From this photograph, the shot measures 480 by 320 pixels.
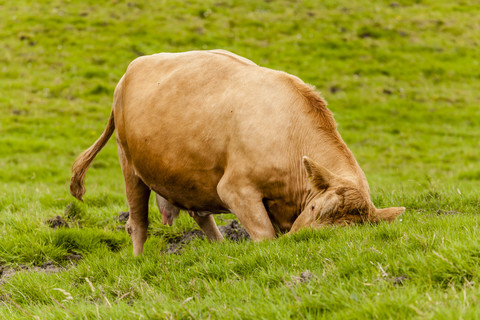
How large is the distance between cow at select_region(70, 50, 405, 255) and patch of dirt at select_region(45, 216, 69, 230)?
1205mm

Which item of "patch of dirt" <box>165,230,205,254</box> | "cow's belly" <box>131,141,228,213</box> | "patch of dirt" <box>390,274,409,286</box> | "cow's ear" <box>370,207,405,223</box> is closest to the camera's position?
"patch of dirt" <box>390,274,409,286</box>

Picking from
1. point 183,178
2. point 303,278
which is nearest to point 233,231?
point 183,178

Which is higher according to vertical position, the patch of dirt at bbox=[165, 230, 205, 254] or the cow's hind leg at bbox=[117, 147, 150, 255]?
the cow's hind leg at bbox=[117, 147, 150, 255]

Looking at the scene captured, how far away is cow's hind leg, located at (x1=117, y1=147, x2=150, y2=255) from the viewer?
23.3ft

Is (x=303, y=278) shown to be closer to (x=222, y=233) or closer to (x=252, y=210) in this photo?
(x=252, y=210)

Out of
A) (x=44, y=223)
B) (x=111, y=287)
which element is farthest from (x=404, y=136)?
(x=111, y=287)

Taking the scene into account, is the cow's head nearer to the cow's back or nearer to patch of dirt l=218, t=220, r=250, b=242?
the cow's back

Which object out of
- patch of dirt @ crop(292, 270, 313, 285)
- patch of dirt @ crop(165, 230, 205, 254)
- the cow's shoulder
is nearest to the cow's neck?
the cow's shoulder

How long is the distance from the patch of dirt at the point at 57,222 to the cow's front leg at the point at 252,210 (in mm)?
3094

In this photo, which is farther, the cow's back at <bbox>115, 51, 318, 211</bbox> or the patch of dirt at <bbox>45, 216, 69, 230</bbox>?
the patch of dirt at <bbox>45, 216, 69, 230</bbox>

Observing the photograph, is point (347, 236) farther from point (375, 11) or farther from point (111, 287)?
point (375, 11)

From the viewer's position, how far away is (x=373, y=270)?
3688mm

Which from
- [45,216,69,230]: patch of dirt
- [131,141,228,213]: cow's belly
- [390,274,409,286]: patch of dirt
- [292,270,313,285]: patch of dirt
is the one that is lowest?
[45,216,69,230]: patch of dirt

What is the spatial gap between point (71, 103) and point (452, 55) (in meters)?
16.9
